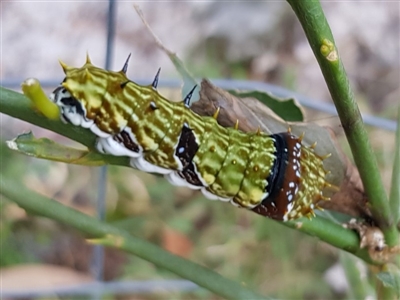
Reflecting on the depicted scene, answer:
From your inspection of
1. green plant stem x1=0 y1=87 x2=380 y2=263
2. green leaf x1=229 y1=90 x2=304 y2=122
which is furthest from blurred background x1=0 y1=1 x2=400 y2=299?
green plant stem x1=0 y1=87 x2=380 y2=263

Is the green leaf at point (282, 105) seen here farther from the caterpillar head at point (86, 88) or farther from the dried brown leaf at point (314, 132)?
the caterpillar head at point (86, 88)

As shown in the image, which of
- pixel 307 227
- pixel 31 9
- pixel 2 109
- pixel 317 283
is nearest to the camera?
pixel 2 109

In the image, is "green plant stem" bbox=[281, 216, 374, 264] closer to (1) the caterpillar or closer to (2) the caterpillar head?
(1) the caterpillar

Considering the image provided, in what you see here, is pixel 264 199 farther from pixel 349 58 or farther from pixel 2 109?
pixel 349 58

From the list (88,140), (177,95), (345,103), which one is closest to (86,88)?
(88,140)

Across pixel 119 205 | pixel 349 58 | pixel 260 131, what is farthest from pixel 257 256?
pixel 260 131

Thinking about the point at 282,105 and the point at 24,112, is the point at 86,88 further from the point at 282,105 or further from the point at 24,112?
the point at 282,105

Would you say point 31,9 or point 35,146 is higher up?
point 31,9
